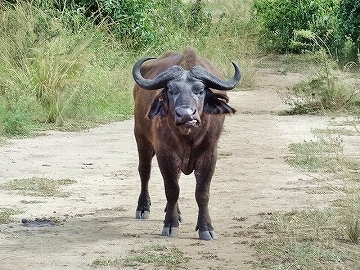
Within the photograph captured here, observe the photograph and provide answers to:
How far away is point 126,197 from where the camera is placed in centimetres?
1027

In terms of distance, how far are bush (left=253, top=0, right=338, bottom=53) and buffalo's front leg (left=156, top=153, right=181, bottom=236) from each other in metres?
18.9

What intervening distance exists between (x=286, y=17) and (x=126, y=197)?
59.4 ft

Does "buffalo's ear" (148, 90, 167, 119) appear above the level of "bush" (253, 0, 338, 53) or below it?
above

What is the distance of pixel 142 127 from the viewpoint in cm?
934

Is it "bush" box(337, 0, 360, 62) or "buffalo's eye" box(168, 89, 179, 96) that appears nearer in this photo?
"buffalo's eye" box(168, 89, 179, 96)

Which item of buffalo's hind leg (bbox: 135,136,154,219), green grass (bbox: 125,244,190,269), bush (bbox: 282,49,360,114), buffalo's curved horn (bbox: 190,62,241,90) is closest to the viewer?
green grass (bbox: 125,244,190,269)

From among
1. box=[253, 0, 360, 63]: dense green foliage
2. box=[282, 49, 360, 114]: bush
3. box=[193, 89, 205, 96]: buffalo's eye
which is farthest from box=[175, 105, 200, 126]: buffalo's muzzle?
box=[253, 0, 360, 63]: dense green foliage

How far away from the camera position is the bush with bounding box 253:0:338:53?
88.7ft

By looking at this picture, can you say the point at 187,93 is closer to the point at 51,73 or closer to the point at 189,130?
the point at 189,130

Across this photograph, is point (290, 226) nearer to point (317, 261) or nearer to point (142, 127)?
point (317, 261)

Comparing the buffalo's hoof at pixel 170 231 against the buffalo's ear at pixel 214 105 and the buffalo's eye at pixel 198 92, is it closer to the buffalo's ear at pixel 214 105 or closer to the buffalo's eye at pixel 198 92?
the buffalo's ear at pixel 214 105

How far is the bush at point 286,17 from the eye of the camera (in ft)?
88.7

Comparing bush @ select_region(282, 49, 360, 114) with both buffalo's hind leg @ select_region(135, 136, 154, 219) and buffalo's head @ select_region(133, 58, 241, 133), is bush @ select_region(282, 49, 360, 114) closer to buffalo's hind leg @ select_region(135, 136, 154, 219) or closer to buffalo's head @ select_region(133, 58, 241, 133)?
buffalo's hind leg @ select_region(135, 136, 154, 219)

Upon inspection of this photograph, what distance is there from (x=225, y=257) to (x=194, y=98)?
138 centimetres
